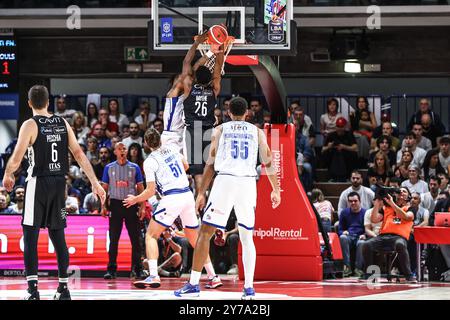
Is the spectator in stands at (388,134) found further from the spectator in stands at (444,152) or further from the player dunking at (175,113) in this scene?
the player dunking at (175,113)

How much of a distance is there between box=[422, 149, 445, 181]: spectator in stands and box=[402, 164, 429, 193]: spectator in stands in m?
0.80

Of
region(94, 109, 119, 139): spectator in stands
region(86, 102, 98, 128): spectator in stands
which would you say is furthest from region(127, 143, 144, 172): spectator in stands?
region(86, 102, 98, 128): spectator in stands

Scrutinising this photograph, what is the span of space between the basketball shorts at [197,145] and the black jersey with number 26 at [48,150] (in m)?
3.94

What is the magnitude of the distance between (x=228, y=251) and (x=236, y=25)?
427cm

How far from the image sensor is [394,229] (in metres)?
15.4

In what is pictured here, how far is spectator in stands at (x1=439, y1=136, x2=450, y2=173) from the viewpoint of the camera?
60.4 feet

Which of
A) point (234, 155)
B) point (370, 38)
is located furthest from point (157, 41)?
point (370, 38)

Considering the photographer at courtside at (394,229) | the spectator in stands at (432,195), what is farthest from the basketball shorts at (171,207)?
the spectator in stands at (432,195)

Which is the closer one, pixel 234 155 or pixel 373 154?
pixel 234 155

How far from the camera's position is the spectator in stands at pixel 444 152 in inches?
725

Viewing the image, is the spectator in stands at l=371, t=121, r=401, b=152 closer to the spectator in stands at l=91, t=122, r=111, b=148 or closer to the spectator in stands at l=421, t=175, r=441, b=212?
the spectator in stands at l=421, t=175, r=441, b=212

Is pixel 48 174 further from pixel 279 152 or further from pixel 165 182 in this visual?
pixel 279 152
